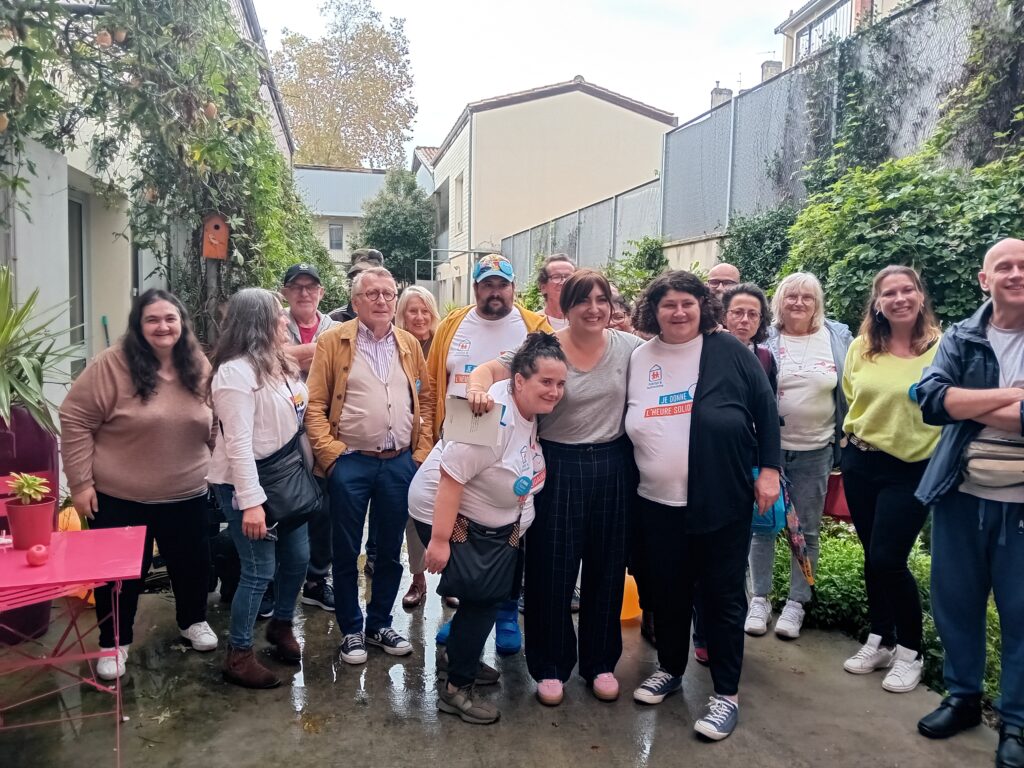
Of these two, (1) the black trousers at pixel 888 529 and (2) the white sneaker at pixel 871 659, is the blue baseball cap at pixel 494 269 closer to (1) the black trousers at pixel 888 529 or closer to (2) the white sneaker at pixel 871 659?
(1) the black trousers at pixel 888 529

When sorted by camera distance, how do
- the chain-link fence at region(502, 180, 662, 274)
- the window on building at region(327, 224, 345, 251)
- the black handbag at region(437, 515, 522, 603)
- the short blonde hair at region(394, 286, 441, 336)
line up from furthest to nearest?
the window on building at region(327, 224, 345, 251)
the chain-link fence at region(502, 180, 662, 274)
the short blonde hair at region(394, 286, 441, 336)
the black handbag at region(437, 515, 522, 603)

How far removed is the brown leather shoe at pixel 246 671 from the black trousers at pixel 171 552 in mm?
455

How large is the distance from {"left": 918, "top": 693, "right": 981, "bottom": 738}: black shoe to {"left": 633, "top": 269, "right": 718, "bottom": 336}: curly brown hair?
1.81 metres

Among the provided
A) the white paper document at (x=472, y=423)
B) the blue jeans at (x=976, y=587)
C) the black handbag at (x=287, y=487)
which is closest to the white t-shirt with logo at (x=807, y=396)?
the blue jeans at (x=976, y=587)

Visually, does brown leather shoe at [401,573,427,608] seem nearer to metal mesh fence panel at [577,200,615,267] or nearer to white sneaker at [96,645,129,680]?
white sneaker at [96,645,129,680]

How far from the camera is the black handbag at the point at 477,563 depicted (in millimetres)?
2914

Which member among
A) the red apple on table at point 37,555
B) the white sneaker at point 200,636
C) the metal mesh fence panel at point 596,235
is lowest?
the white sneaker at point 200,636

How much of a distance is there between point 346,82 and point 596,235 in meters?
20.6

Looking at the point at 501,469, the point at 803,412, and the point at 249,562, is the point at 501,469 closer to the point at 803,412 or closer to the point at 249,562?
the point at 249,562

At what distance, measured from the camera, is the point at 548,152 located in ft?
72.2

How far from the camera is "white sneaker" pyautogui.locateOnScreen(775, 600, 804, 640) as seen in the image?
3885mm

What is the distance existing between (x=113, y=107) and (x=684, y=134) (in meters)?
7.85

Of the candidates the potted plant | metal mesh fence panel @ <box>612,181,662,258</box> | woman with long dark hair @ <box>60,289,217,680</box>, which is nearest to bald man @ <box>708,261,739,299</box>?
woman with long dark hair @ <box>60,289,217,680</box>

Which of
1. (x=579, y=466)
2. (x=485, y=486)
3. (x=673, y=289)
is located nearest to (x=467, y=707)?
(x=485, y=486)
